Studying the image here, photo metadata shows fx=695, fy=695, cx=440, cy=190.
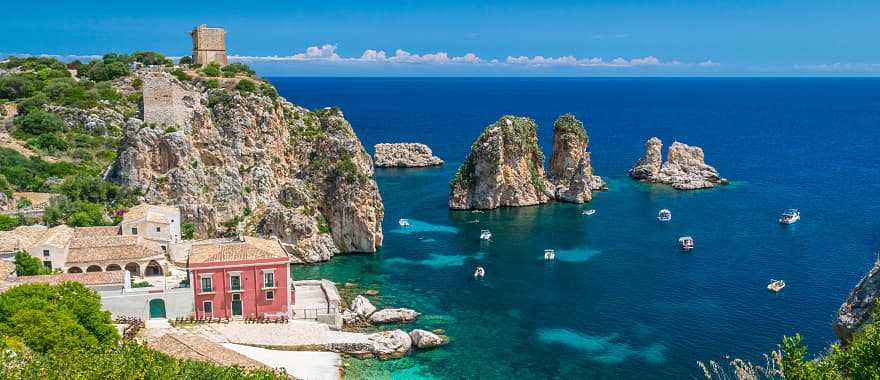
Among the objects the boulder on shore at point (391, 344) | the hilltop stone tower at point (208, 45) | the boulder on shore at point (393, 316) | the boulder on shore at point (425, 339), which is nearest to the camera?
the boulder on shore at point (391, 344)

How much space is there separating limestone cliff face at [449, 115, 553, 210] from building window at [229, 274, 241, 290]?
34942 millimetres

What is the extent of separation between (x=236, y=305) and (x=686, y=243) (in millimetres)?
35840

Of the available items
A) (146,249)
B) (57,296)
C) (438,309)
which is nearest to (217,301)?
(146,249)

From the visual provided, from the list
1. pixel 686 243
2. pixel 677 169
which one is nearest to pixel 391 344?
pixel 686 243

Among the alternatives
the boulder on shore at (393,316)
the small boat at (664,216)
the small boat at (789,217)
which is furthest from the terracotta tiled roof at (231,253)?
the small boat at (789,217)

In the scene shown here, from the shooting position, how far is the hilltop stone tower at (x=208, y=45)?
70.5 metres

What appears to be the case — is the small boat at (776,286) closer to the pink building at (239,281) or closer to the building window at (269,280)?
the pink building at (239,281)

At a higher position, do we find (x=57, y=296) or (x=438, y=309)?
(x=57, y=296)

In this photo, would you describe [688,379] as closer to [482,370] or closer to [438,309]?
[482,370]

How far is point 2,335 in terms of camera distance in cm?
2644

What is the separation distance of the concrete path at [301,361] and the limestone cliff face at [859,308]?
72.5 feet

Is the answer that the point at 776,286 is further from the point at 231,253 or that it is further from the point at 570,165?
the point at 231,253

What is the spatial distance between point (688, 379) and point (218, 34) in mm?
56602

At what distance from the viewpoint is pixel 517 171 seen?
7431cm
